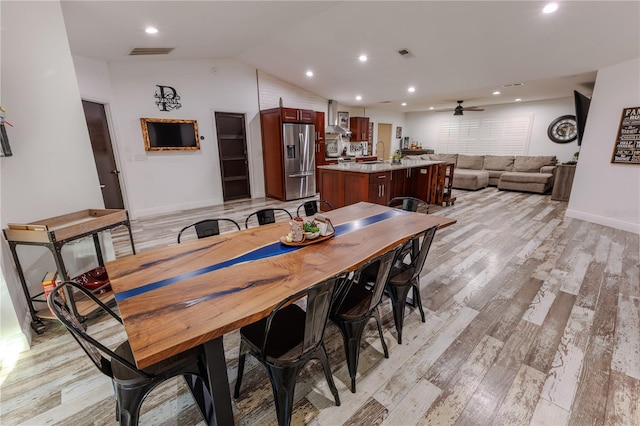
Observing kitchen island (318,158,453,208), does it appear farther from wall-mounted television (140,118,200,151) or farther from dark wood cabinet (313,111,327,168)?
wall-mounted television (140,118,200,151)

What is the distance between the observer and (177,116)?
5246mm

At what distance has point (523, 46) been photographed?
12.4 feet

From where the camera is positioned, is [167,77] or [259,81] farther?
[259,81]

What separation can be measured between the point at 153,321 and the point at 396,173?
15.6ft

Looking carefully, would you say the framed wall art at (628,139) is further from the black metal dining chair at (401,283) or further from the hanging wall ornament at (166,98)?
the hanging wall ornament at (166,98)

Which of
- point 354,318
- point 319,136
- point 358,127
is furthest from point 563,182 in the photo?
point 354,318

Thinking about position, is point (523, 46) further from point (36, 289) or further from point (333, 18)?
point (36, 289)

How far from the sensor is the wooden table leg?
1.11 metres

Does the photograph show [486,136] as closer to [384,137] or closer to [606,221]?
[384,137]

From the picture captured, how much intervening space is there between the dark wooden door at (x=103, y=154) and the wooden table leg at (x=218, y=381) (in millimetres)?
4228

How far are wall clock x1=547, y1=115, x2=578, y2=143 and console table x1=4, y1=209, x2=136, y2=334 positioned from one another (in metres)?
9.83

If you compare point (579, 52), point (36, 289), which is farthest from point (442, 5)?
point (36, 289)

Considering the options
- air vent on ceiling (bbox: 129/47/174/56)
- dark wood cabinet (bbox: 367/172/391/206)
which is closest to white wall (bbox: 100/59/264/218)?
air vent on ceiling (bbox: 129/47/174/56)

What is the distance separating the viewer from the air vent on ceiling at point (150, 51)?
13.4 feet
